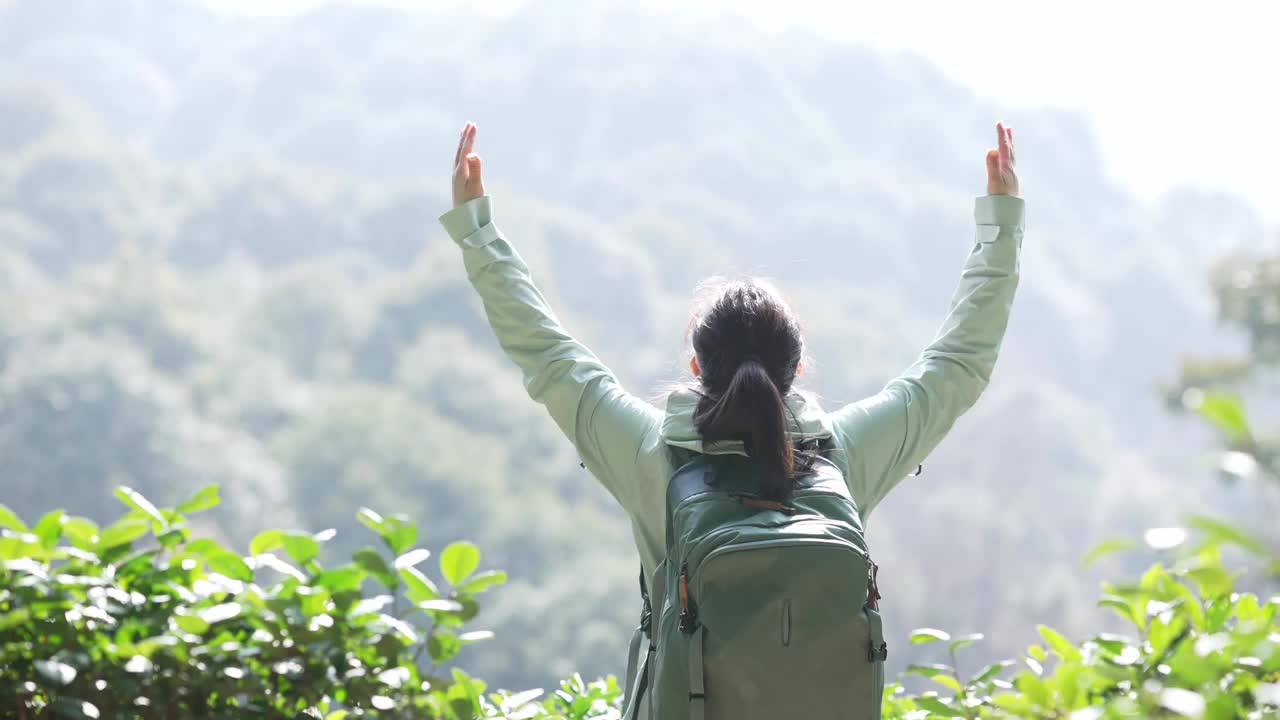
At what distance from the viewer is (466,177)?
140 centimetres

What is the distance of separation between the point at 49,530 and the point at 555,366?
0.49 metres

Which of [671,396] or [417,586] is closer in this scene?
[417,586]

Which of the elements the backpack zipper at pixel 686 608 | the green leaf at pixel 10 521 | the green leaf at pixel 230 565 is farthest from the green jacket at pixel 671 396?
the green leaf at pixel 10 521

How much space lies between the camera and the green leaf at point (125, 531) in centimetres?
95

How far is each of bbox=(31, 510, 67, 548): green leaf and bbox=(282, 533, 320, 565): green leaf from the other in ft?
0.56

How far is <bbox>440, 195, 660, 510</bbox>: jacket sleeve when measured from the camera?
122 cm

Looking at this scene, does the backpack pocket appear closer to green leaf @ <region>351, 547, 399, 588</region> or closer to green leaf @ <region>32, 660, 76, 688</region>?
green leaf @ <region>351, 547, 399, 588</region>

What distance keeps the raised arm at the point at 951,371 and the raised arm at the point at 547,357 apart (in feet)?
0.70

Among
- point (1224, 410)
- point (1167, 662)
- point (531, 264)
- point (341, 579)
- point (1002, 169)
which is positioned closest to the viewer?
point (1224, 410)

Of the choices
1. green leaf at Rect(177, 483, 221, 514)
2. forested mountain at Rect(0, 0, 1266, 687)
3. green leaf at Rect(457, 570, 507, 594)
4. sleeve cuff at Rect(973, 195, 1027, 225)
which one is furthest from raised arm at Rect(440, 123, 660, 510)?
forested mountain at Rect(0, 0, 1266, 687)

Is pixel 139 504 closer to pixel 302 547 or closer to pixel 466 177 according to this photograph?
pixel 302 547

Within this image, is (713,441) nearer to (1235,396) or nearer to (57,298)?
(1235,396)

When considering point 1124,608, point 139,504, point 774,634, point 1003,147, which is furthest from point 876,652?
point 1003,147

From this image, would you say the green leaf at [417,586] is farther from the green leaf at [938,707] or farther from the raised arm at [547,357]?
the green leaf at [938,707]
